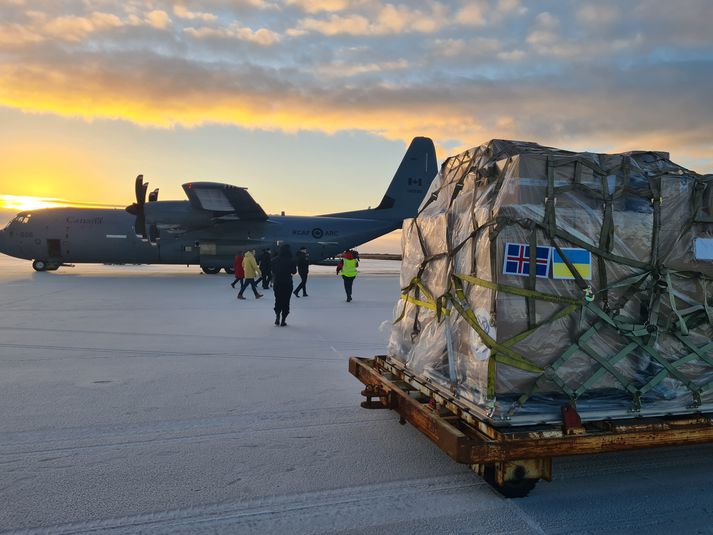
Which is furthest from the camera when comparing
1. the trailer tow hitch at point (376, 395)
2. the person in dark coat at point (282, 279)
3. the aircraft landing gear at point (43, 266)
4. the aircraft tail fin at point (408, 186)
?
the aircraft tail fin at point (408, 186)

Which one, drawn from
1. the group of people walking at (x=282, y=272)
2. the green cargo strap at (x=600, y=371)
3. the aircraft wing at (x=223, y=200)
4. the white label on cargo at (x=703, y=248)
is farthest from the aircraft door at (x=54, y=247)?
the white label on cargo at (x=703, y=248)

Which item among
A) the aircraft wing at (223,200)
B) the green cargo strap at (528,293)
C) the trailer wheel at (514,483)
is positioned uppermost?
the aircraft wing at (223,200)

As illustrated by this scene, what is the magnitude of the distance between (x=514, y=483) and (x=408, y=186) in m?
26.7

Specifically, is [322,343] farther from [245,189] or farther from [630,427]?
[245,189]

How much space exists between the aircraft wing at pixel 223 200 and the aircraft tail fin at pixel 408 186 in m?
5.74

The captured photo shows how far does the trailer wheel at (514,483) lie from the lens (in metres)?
3.18

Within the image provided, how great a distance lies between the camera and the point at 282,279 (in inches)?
398

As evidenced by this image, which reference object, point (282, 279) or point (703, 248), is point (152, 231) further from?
point (703, 248)

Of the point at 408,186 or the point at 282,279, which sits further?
the point at 408,186

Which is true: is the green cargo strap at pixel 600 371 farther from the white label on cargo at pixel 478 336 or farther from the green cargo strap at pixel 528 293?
the white label on cargo at pixel 478 336

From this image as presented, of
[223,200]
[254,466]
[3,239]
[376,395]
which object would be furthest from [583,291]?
[3,239]

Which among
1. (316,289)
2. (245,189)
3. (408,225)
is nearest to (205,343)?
(408,225)

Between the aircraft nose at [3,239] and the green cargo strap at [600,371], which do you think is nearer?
the green cargo strap at [600,371]

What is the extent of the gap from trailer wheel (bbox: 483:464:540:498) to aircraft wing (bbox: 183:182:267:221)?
20.4 metres
